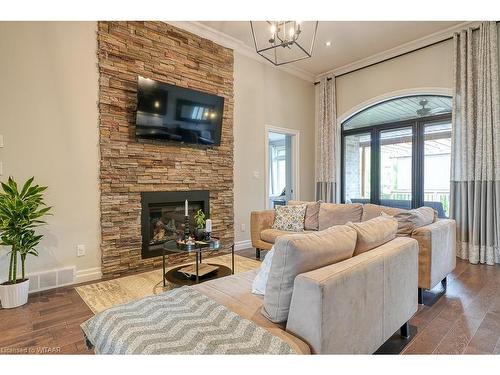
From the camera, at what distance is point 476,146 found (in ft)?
12.3

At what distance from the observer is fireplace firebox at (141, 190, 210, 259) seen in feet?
11.8

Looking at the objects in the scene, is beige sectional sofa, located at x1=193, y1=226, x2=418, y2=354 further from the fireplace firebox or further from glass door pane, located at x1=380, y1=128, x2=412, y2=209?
glass door pane, located at x1=380, y1=128, x2=412, y2=209

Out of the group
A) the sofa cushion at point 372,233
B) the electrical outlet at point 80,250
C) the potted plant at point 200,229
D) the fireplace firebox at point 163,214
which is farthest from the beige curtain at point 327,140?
the electrical outlet at point 80,250

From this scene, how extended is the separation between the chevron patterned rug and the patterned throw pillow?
244 cm

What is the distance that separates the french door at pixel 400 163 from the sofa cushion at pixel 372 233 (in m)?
3.24

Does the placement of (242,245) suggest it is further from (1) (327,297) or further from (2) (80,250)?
(1) (327,297)

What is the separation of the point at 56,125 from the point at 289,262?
3.01 meters

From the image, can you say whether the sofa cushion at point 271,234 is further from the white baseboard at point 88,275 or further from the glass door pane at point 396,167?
the glass door pane at point 396,167

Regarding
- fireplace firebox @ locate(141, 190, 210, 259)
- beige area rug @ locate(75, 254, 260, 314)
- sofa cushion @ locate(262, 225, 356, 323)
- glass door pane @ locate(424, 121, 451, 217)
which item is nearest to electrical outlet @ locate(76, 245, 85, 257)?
beige area rug @ locate(75, 254, 260, 314)

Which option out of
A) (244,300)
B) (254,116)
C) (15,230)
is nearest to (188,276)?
(244,300)

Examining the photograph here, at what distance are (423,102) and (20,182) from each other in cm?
574
